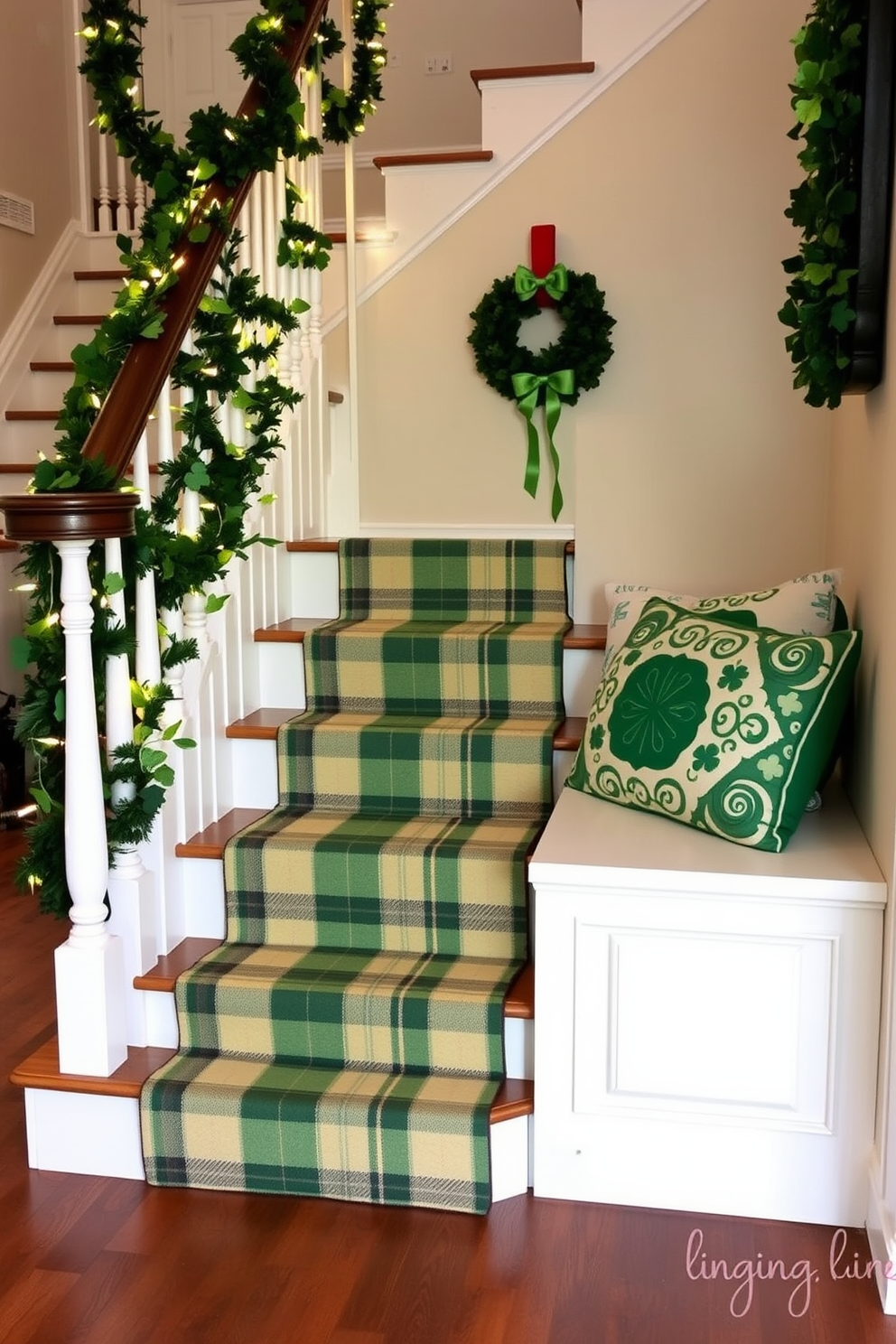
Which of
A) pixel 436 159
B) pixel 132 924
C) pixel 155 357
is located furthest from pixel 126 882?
pixel 436 159

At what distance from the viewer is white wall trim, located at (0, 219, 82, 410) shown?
454 centimetres

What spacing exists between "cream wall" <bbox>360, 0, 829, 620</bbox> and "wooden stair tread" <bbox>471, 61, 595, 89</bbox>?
9cm

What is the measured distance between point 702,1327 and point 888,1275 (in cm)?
28

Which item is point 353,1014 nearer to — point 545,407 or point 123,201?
point 545,407

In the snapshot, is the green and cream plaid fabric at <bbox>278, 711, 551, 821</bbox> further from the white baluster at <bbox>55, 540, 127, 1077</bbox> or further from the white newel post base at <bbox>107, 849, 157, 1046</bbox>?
the white baluster at <bbox>55, 540, 127, 1077</bbox>

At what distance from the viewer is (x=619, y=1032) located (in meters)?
2.04

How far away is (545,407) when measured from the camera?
337cm

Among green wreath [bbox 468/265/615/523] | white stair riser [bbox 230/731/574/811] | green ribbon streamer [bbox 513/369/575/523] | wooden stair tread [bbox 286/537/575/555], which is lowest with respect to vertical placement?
white stair riser [bbox 230/731/574/811]

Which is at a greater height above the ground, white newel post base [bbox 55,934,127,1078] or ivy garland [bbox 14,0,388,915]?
ivy garland [bbox 14,0,388,915]

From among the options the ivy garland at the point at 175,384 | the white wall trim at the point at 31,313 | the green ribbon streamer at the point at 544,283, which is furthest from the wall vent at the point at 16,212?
the green ribbon streamer at the point at 544,283

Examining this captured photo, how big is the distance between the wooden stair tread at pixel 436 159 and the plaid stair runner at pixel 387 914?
1.08 m

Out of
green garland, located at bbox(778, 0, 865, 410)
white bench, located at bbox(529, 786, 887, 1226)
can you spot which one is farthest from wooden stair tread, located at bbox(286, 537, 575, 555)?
white bench, located at bbox(529, 786, 887, 1226)

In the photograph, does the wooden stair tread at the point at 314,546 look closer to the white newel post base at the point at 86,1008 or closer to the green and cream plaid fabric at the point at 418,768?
the green and cream plaid fabric at the point at 418,768

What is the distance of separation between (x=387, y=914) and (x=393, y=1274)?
2.26 feet
